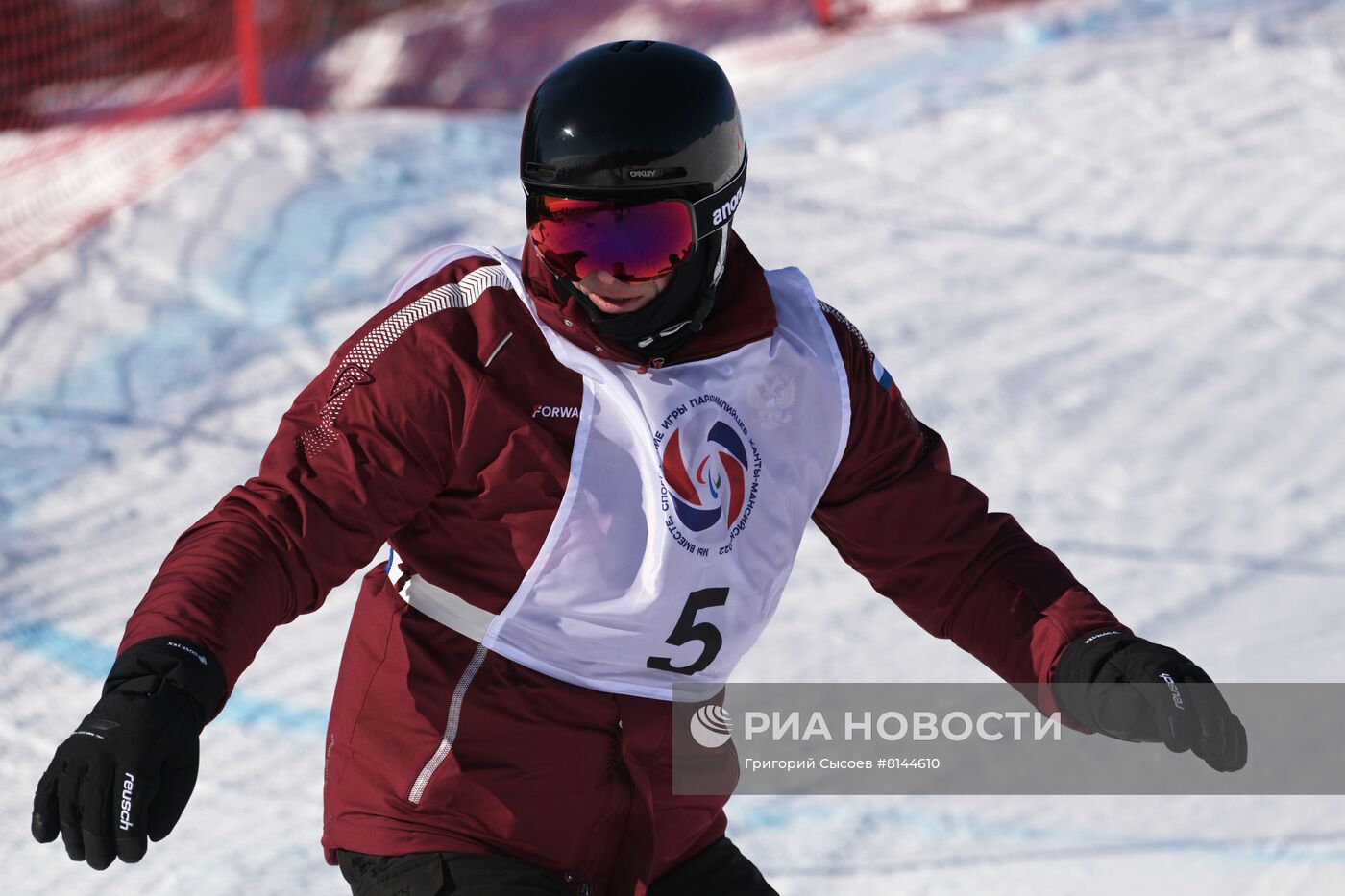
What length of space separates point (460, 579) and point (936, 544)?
2.47 ft

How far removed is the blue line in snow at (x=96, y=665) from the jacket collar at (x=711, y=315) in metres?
2.24

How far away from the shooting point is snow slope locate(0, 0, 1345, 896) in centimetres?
399

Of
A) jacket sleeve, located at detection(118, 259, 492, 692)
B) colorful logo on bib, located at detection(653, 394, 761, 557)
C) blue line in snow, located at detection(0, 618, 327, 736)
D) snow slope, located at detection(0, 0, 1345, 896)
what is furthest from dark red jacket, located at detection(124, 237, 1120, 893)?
blue line in snow, located at detection(0, 618, 327, 736)

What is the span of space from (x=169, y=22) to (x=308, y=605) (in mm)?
6804

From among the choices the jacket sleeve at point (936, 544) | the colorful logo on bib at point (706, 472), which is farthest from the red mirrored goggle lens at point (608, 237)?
the jacket sleeve at point (936, 544)

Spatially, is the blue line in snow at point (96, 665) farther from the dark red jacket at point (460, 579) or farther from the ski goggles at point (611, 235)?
the ski goggles at point (611, 235)

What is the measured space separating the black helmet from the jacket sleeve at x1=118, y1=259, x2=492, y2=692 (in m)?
0.26

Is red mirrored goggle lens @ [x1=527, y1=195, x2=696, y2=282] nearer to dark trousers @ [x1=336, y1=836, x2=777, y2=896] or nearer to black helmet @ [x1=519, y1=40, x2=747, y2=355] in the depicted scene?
black helmet @ [x1=519, y1=40, x2=747, y2=355]

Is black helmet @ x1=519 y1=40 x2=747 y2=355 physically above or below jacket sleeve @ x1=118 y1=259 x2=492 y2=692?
above

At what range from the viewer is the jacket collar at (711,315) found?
241 cm

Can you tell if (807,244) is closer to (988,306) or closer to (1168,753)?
(988,306)

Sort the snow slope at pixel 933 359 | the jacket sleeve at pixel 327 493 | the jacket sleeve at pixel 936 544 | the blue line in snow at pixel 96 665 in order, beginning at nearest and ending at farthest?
the jacket sleeve at pixel 327 493 < the jacket sleeve at pixel 936 544 < the snow slope at pixel 933 359 < the blue line in snow at pixel 96 665

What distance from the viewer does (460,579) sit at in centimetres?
240

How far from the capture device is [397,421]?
2.27 metres
